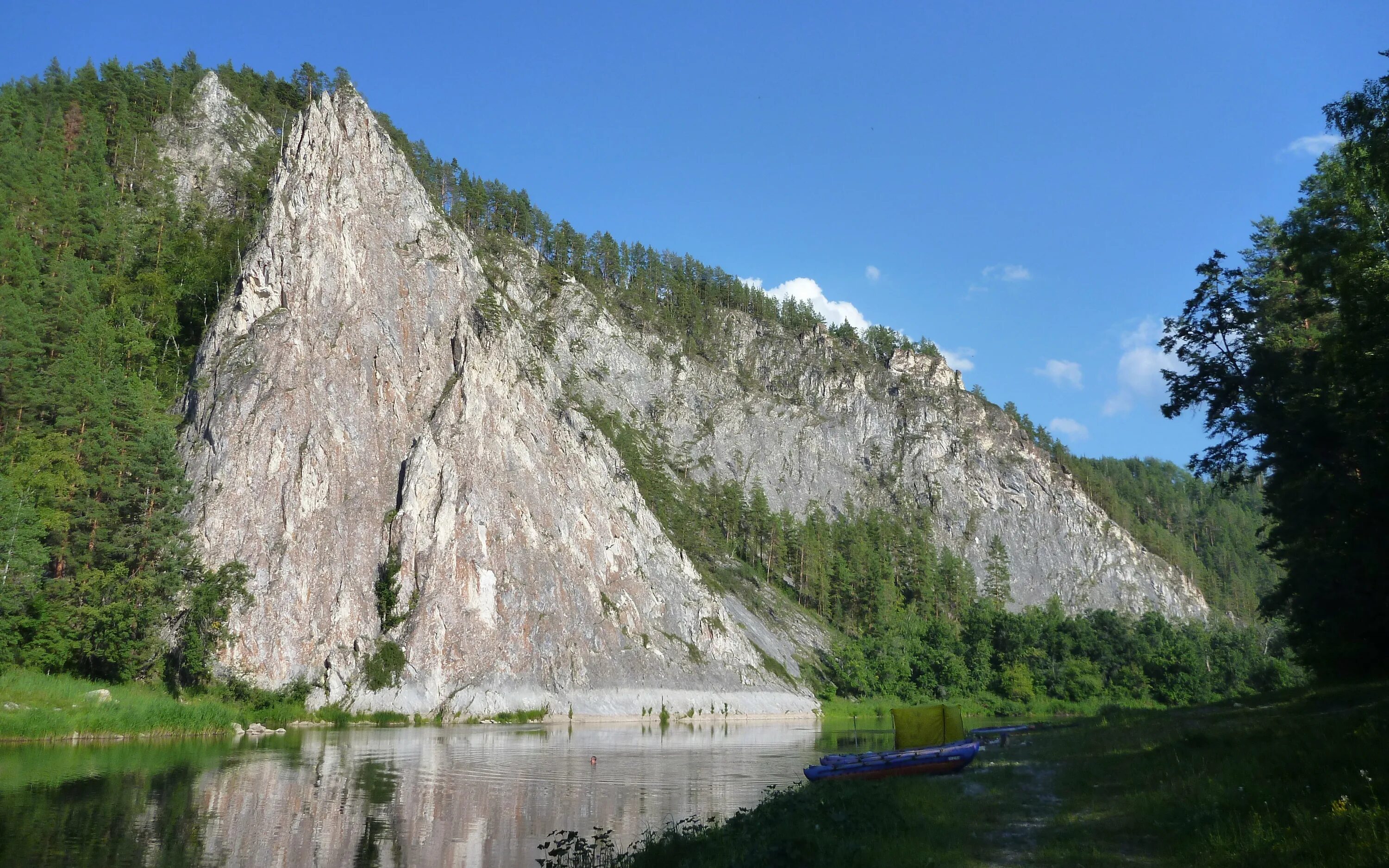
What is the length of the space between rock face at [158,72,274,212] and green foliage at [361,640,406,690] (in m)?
62.9

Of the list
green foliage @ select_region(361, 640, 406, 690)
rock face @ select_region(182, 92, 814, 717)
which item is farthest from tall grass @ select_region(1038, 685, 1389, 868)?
rock face @ select_region(182, 92, 814, 717)

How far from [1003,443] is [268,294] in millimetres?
126900

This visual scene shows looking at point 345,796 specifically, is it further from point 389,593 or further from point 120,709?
point 389,593

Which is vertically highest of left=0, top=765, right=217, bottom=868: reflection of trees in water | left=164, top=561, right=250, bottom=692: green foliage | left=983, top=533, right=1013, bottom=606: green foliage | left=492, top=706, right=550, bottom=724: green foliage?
left=983, top=533, right=1013, bottom=606: green foliage

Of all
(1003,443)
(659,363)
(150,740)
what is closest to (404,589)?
(150,740)

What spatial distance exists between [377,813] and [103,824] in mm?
7245

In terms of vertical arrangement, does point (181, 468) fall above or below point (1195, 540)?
below

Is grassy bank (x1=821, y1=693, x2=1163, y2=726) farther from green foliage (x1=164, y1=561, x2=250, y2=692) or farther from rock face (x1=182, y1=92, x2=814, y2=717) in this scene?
green foliage (x1=164, y1=561, x2=250, y2=692)

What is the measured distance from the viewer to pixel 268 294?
7494 centimetres

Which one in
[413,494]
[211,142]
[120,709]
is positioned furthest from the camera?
[211,142]

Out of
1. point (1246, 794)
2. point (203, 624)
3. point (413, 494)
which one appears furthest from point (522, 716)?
point (1246, 794)

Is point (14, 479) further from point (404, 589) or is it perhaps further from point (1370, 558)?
point (1370, 558)

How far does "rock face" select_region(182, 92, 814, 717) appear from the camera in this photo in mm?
65125

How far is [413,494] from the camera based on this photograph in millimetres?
72750
